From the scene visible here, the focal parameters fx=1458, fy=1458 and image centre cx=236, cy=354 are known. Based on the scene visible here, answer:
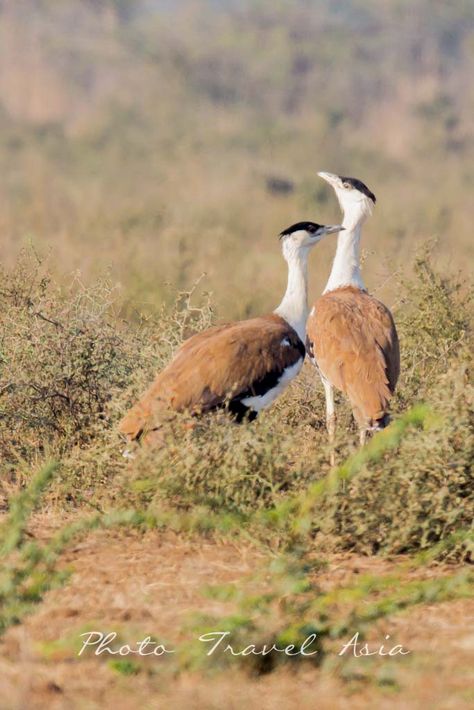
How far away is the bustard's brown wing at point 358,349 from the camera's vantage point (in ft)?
20.7

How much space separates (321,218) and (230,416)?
16559mm

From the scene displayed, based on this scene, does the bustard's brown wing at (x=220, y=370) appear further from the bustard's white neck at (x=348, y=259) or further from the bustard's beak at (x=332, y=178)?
the bustard's beak at (x=332, y=178)

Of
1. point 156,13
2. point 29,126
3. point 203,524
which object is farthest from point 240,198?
point 156,13

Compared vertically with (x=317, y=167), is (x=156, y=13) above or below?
above

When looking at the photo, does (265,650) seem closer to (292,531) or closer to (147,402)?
(292,531)

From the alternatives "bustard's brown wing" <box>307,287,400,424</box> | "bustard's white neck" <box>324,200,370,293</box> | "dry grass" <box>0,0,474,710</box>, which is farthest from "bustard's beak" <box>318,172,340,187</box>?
"bustard's brown wing" <box>307,287,400,424</box>

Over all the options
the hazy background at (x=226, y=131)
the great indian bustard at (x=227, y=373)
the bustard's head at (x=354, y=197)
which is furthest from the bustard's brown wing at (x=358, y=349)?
the hazy background at (x=226, y=131)

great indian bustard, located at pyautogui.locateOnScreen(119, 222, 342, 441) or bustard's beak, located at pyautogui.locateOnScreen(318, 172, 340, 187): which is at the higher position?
bustard's beak, located at pyautogui.locateOnScreen(318, 172, 340, 187)

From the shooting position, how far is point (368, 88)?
4647cm

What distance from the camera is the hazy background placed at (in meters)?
17.3

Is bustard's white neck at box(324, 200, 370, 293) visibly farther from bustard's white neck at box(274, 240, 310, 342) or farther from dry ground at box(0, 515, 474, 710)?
dry ground at box(0, 515, 474, 710)

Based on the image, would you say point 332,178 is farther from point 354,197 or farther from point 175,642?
point 175,642

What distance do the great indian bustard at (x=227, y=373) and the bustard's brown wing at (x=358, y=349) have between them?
13cm

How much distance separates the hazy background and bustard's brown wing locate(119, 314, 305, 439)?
5.39 metres
